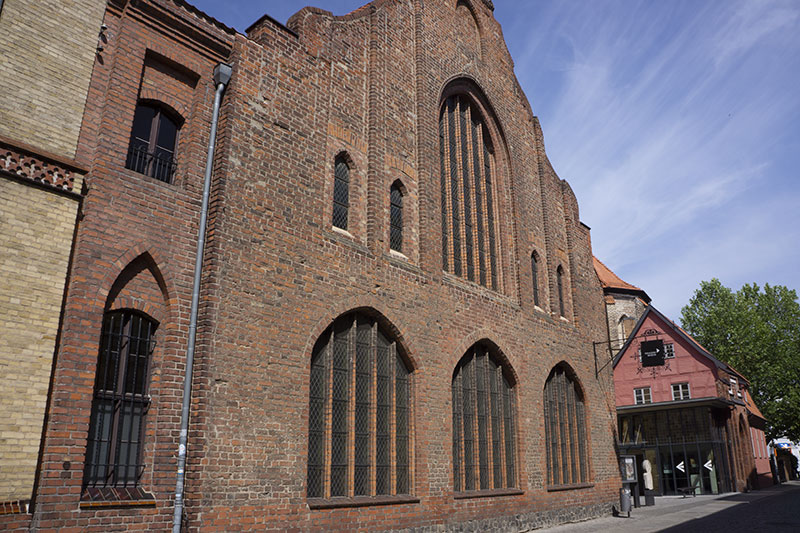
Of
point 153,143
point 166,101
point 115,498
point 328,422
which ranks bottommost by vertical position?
point 115,498

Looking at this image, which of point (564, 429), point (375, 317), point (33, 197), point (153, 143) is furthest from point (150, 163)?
point (564, 429)

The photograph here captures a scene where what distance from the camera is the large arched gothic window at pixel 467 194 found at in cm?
1593

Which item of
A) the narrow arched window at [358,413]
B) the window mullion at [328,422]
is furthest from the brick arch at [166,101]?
the window mullion at [328,422]

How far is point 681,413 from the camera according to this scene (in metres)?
32.0

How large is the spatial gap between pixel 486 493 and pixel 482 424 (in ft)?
5.36

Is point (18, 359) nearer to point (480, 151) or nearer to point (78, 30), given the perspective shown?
point (78, 30)

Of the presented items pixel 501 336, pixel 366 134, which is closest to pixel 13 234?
pixel 366 134

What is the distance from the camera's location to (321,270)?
37.8 ft

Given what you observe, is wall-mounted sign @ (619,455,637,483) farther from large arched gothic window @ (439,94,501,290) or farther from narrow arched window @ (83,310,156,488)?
narrow arched window @ (83,310,156,488)

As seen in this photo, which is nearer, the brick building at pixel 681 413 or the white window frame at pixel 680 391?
the brick building at pixel 681 413

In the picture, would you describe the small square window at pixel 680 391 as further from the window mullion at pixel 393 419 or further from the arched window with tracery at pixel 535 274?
A: the window mullion at pixel 393 419

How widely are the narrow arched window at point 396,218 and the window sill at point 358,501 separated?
207 inches

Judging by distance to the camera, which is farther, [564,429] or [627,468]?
[627,468]

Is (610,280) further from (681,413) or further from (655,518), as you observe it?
(655,518)
